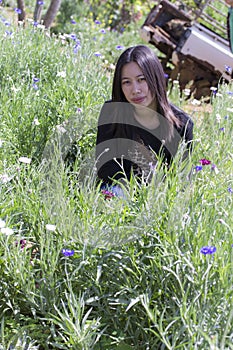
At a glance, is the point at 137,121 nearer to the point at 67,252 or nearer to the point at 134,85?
the point at 134,85

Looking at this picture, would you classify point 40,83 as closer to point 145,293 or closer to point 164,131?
point 164,131

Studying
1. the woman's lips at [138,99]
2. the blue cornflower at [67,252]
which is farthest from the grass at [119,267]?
the woman's lips at [138,99]

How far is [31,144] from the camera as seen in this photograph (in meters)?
3.22

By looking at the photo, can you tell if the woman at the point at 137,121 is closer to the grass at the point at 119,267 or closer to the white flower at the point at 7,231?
the grass at the point at 119,267

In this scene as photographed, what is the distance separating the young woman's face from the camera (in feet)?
9.32

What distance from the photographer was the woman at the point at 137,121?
2.85 metres

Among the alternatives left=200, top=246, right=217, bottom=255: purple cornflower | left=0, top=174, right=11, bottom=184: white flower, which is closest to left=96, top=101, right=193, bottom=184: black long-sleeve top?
left=0, top=174, right=11, bottom=184: white flower

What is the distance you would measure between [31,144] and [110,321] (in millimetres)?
1376

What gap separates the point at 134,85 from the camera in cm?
285

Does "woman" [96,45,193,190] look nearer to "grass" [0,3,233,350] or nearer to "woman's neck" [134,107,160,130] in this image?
"woman's neck" [134,107,160,130]

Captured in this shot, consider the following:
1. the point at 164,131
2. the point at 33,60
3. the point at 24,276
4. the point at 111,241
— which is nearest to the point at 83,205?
the point at 111,241

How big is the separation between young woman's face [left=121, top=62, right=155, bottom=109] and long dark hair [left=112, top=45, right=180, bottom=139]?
19 mm

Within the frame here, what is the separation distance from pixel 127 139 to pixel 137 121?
0.11 meters

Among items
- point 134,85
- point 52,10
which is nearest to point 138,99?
point 134,85
